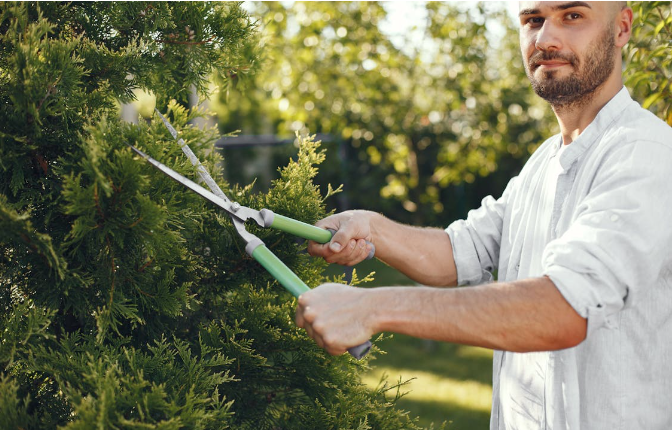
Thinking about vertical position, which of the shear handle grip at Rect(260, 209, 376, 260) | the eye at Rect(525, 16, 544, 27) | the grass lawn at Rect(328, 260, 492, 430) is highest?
the eye at Rect(525, 16, 544, 27)

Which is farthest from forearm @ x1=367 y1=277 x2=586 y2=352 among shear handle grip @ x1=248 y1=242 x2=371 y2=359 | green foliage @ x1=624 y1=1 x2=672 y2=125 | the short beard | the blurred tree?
the blurred tree

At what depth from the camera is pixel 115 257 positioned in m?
1.79

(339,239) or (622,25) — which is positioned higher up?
(622,25)

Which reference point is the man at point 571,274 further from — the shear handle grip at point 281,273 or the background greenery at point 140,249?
the background greenery at point 140,249

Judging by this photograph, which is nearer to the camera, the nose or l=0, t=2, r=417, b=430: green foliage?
l=0, t=2, r=417, b=430: green foliage

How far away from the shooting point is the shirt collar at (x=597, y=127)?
6.24 feet

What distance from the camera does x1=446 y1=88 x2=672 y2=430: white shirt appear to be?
4.96 feet

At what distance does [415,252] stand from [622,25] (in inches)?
42.1

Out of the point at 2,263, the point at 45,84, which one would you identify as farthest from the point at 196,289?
the point at 45,84

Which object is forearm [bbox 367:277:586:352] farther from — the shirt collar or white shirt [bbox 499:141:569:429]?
the shirt collar

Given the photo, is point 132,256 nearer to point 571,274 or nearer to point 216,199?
point 216,199

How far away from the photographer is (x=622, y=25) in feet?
6.48

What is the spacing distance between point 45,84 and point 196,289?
83 cm

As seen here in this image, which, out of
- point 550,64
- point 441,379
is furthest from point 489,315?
point 441,379
